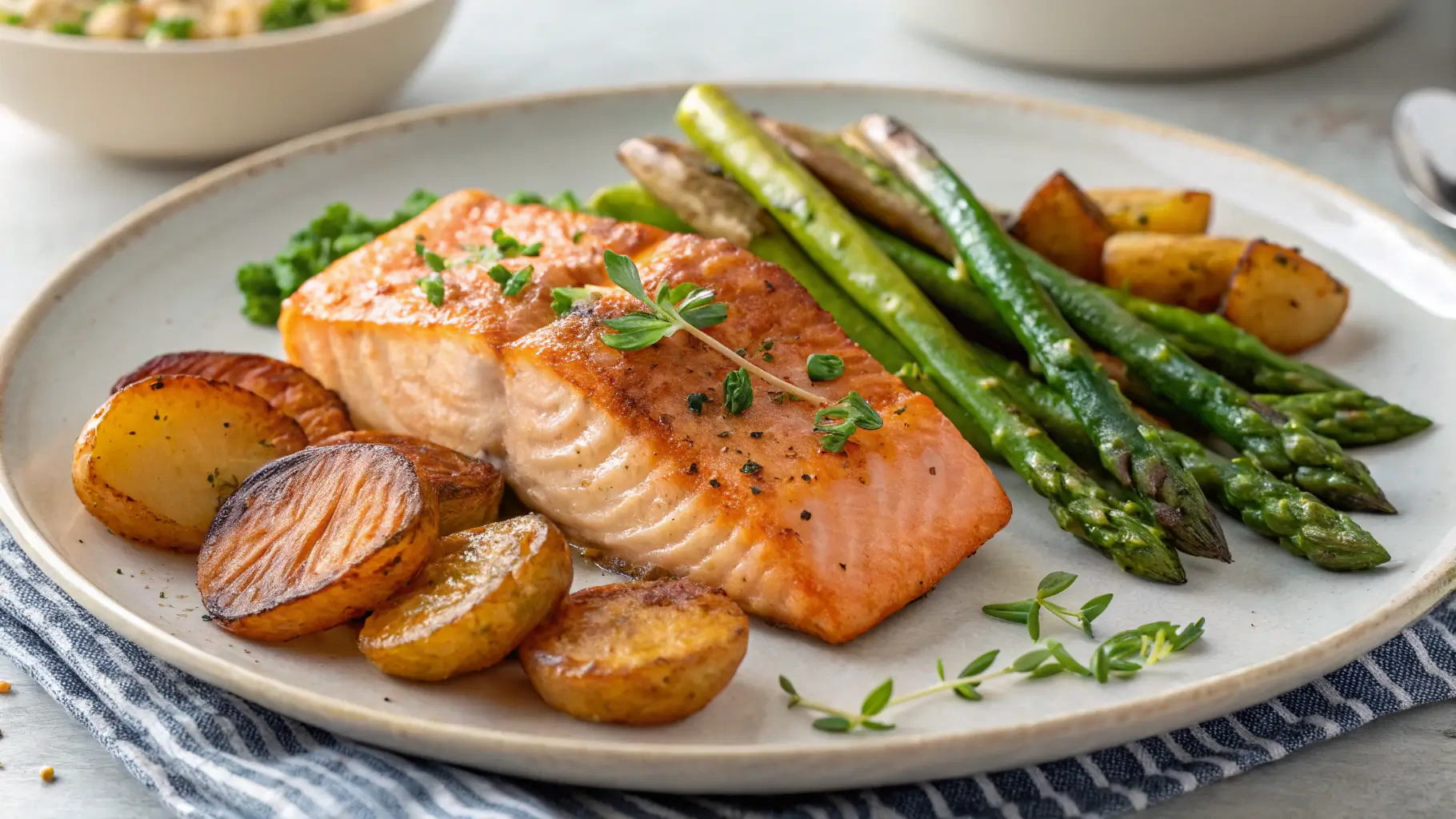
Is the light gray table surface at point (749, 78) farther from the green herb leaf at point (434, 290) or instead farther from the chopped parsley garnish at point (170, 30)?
the green herb leaf at point (434, 290)

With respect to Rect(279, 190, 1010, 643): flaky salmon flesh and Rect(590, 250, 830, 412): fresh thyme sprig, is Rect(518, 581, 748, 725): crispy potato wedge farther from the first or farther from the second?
Rect(590, 250, 830, 412): fresh thyme sprig

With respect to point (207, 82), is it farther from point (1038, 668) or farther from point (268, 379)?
point (1038, 668)

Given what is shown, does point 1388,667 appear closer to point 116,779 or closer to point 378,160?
point 116,779

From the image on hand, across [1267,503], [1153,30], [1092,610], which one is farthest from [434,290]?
[1153,30]

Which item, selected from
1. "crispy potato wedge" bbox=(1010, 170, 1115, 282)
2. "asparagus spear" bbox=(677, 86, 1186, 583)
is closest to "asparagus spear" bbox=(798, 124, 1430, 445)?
"asparagus spear" bbox=(677, 86, 1186, 583)

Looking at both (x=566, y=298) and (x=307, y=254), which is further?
(x=307, y=254)

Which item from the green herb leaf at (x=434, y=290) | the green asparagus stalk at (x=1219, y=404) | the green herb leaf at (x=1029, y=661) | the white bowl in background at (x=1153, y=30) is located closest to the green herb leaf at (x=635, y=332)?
the green herb leaf at (x=434, y=290)
